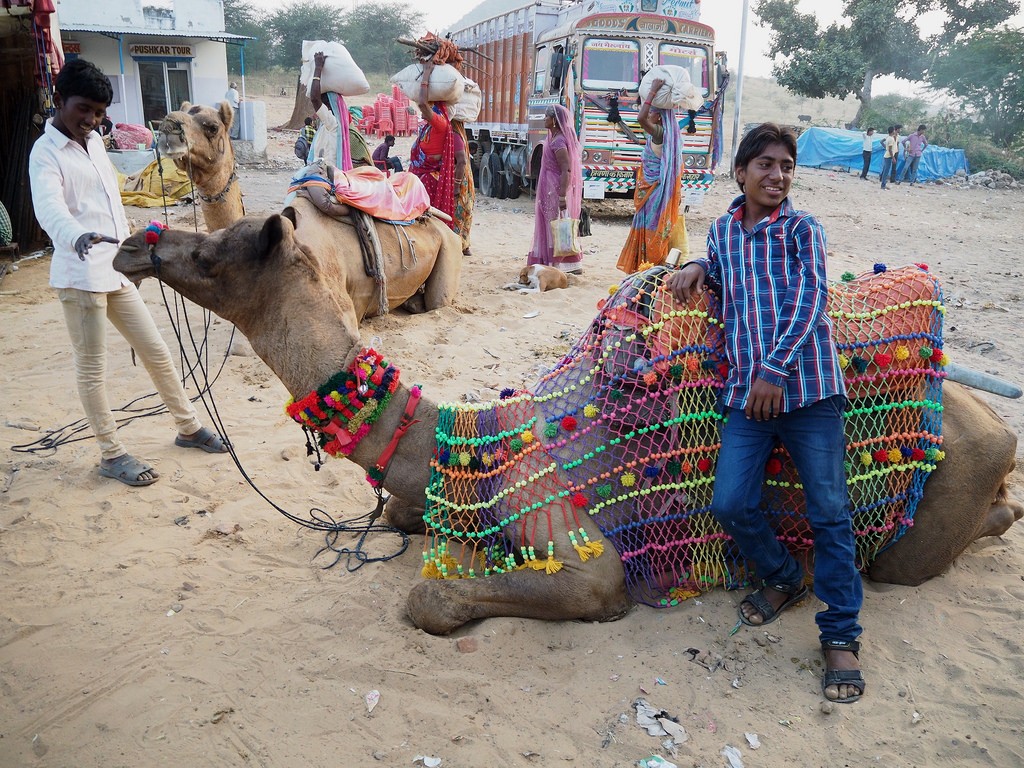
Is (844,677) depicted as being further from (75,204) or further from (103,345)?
(75,204)

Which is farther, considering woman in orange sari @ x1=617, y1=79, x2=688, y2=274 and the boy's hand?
woman in orange sari @ x1=617, y1=79, x2=688, y2=274

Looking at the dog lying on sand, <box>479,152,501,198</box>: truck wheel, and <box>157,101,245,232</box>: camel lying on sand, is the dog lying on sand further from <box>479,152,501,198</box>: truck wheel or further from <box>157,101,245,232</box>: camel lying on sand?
<box>479,152,501,198</box>: truck wheel

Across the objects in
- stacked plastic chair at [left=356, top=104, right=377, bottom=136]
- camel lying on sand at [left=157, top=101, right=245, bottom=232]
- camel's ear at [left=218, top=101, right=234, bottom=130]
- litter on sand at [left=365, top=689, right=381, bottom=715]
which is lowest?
litter on sand at [left=365, top=689, right=381, bottom=715]

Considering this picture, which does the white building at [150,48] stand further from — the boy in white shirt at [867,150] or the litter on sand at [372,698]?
the litter on sand at [372,698]

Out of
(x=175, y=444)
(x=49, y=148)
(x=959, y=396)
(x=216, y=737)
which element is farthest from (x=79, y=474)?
(x=959, y=396)

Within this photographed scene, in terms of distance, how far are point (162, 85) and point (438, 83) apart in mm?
21507

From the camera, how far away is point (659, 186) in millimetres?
8344

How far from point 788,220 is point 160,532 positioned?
334cm

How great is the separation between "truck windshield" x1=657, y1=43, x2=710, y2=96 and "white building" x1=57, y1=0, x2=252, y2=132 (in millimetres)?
12739

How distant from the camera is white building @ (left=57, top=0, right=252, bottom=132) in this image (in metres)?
23.0

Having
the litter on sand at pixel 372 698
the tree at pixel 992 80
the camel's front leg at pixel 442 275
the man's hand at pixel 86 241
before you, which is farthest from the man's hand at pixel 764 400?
the tree at pixel 992 80

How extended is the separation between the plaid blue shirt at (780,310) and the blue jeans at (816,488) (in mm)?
108

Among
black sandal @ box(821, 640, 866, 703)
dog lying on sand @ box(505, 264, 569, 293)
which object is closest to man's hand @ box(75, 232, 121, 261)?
black sandal @ box(821, 640, 866, 703)

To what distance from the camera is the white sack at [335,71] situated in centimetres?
674
